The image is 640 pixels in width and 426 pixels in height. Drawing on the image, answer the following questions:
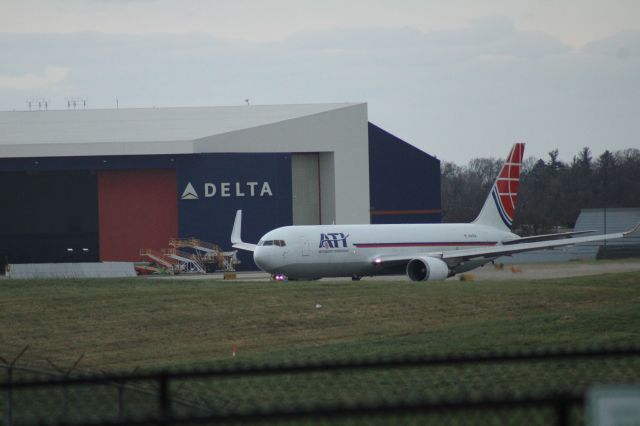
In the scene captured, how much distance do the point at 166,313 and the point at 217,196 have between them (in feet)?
114

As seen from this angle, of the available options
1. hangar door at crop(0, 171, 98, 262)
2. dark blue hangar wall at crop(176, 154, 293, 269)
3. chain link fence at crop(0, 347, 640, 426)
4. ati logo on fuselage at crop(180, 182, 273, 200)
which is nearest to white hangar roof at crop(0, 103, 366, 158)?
dark blue hangar wall at crop(176, 154, 293, 269)

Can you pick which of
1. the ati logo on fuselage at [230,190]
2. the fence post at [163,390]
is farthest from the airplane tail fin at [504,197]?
the fence post at [163,390]

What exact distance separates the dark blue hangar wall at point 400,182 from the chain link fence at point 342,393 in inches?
1983

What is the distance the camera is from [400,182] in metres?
70.9

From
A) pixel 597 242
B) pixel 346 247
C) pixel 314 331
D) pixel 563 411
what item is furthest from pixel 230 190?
pixel 563 411

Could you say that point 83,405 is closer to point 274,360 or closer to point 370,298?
point 274,360

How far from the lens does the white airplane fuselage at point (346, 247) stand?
44938mm

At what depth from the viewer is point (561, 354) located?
7148 mm

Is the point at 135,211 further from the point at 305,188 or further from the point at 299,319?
the point at 299,319

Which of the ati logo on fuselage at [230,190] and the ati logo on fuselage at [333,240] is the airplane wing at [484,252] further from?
the ati logo on fuselage at [230,190]

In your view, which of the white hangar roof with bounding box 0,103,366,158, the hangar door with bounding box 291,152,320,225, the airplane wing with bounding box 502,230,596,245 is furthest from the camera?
the hangar door with bounding box 291,152,320,225

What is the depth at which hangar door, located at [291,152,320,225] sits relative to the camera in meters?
67.9

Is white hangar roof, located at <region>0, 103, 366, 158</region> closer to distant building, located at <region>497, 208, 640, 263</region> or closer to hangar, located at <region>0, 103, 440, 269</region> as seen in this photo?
hangar, located at <region>0, 103, 440, 269</region>

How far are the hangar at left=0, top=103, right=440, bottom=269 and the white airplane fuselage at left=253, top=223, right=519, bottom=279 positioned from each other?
16989mm
